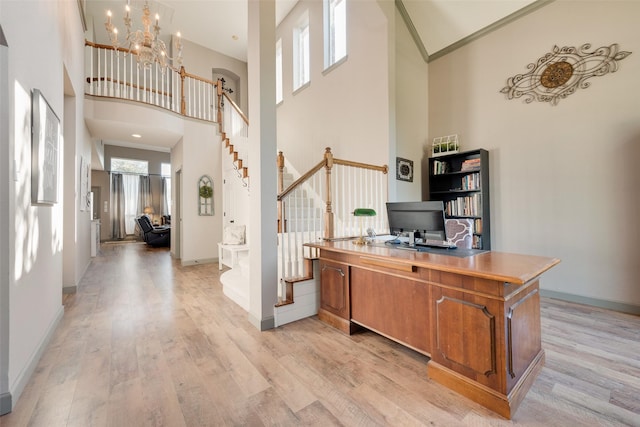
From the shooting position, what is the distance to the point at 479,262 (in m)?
1.72

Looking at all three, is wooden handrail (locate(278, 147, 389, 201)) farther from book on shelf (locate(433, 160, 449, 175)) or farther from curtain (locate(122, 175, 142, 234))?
curtain (locate(122, 175, 142, 234))

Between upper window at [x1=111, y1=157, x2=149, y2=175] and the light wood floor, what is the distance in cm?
928

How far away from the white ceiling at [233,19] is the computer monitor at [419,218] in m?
3.32

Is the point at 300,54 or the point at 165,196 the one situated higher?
the point at 300,54

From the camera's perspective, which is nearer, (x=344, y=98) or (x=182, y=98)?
(x=344, y=98)

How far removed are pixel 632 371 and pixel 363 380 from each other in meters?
1.89

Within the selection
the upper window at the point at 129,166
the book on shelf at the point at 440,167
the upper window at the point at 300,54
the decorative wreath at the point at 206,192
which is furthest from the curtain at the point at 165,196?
the book on shelf at the point at 440,167

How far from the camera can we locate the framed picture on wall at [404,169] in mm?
3953

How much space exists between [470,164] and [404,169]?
0.91 meters

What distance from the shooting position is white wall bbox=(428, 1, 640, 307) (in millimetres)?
2875

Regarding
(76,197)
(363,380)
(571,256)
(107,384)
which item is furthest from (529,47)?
(76,197)

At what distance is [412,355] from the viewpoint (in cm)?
213

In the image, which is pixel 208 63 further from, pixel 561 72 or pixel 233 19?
pixel 561 72

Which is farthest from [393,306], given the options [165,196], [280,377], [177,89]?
[165,196]
